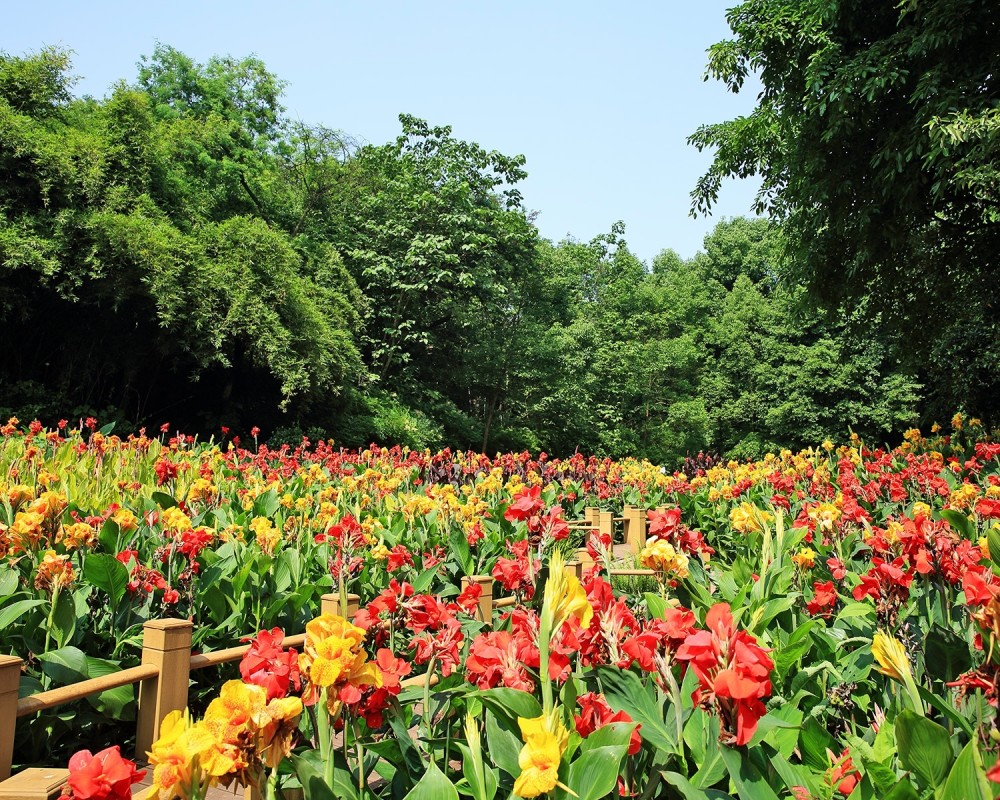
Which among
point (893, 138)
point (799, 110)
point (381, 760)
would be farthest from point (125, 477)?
point (799, 110)

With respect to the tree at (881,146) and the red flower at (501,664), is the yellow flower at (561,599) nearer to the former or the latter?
the red flower at (501,664)

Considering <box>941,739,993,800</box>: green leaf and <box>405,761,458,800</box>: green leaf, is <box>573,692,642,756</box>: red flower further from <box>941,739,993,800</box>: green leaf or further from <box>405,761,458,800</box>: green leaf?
<box>941,739,993,800</box>: green leaf

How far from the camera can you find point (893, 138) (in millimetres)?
7383

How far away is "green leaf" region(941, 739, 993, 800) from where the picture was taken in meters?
0.88

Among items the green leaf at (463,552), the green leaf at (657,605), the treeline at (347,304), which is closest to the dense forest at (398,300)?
the treeline at (347,304)

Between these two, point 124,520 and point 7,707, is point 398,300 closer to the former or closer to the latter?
point 124,520

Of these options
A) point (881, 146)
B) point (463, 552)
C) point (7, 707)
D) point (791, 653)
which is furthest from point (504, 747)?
point (881, 146)

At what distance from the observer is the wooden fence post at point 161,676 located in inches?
80.0

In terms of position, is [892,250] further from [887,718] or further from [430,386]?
[430,386]

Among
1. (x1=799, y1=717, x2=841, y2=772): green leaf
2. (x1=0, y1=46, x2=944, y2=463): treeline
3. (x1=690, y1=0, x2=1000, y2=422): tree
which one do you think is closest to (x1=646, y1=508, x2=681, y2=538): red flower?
(x1=799, y1=717, x2=841, y2=772): green leaf

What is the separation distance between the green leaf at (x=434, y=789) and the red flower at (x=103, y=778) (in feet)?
1.17

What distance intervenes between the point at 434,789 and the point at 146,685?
1.43 meters

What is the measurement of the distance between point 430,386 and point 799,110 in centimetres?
1336

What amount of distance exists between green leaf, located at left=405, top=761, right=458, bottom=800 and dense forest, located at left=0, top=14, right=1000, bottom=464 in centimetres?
717
